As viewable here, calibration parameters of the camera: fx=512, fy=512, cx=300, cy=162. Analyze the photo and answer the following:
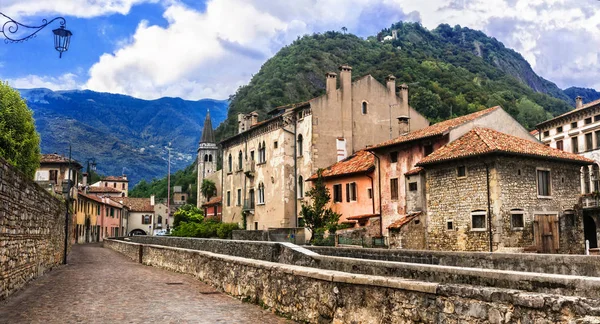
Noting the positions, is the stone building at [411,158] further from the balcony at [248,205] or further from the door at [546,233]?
the balcony at [248,205]

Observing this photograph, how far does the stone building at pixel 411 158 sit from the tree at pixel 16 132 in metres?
19.3

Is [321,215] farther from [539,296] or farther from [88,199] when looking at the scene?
[88,199]

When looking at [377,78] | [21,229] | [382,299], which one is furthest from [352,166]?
[377,78]

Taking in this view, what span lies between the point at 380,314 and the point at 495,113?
26948mm

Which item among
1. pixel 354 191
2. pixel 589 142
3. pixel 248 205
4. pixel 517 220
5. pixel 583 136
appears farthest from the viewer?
pixel 583 136

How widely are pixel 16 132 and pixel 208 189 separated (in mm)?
67140

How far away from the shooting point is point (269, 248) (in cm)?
1523

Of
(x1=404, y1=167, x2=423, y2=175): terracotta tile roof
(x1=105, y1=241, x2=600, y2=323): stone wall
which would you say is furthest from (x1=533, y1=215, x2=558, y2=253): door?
(x1=105, y1=241, x2=600, y2=323): stone wall

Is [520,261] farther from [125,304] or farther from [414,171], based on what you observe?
[414,171]

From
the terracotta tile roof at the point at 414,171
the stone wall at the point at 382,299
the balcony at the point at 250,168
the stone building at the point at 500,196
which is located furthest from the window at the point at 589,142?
the stone wall at the point at 382,299

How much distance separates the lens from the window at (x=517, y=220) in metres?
25.5

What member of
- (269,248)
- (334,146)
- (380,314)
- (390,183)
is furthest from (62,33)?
(334,146)

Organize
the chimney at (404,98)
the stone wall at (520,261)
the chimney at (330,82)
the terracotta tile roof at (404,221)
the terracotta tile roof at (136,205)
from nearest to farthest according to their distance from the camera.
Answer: the stone wall at (520,261) < the terracotta tile roof at (404,221) < the chimney at (330,82) < the chimney at (404,98) < the terracotta tile roof at (136,205)

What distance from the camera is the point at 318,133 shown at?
41375 millimetres
